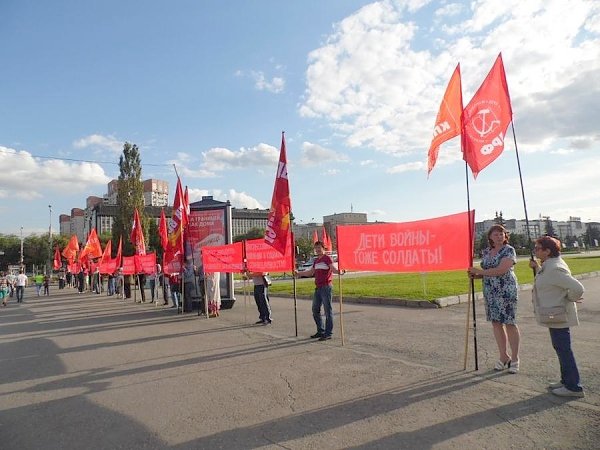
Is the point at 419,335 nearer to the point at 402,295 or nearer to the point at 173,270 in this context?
the point at 402,295

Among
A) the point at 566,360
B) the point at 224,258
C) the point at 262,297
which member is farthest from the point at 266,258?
the point at 566,360

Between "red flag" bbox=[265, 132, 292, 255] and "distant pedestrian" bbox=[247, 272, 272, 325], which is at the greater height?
"red flag" bbox=[265, 132, 292, 255]

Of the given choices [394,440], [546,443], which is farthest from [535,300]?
[394,440]

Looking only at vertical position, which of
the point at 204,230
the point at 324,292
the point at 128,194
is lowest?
the point at 324,292

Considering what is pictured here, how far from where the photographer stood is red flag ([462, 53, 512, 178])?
21.0 feet

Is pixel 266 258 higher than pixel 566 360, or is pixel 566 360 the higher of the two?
pixel 266 258

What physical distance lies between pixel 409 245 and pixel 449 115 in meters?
2.13

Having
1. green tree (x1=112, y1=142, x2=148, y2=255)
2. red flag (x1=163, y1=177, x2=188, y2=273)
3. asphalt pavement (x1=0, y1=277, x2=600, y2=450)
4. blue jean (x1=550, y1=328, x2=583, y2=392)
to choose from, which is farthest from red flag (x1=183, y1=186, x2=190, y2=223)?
green tree (x1=112, y1=142, x2=148, y2=255)

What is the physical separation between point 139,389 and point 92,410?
2.64ft

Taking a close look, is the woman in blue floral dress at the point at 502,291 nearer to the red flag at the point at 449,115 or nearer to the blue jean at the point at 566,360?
the blue jean at the point at 566,360

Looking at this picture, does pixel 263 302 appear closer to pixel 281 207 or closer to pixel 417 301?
pixel 281 207

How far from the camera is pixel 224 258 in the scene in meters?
13.3

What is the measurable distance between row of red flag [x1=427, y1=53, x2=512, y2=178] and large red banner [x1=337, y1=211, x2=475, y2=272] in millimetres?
859

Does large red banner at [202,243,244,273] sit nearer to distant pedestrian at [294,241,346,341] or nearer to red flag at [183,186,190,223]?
red flag at [183,186,190,223]
